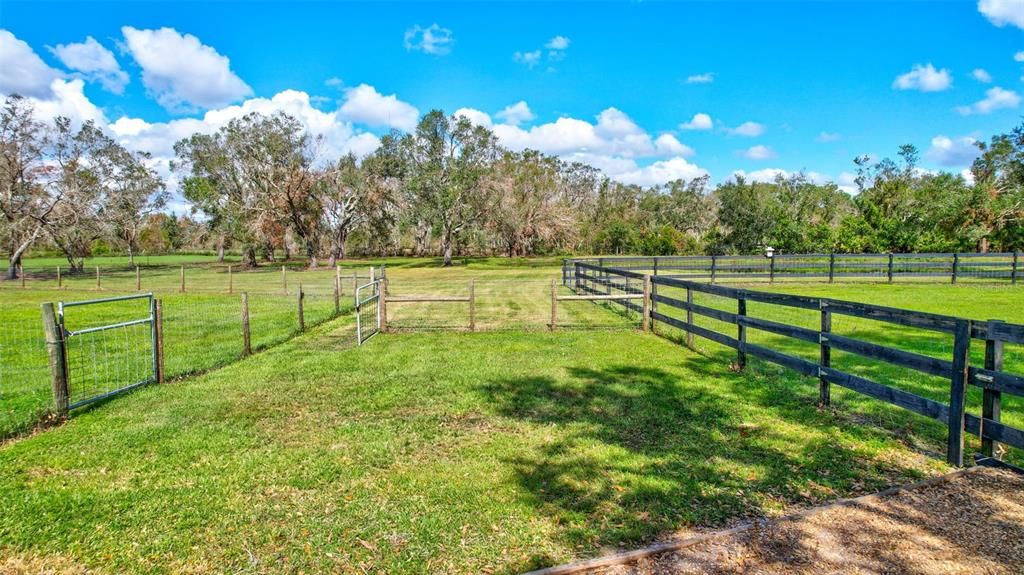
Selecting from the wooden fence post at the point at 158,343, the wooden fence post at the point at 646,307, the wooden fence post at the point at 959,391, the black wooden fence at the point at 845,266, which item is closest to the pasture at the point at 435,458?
the wooden fence post at the point at 959,391

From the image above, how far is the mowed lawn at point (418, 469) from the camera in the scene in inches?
131

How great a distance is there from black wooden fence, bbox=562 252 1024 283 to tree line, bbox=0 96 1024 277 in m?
11.5

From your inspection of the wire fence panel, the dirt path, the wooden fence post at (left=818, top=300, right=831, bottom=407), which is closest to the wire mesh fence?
the wire fence panel

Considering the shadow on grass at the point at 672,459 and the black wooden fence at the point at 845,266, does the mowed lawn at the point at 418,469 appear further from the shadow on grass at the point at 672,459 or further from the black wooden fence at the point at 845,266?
the black wooden fence at the point at 845,266

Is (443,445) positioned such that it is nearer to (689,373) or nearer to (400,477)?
(400,477)

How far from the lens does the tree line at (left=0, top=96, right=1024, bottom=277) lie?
33.1m

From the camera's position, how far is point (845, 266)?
23.6 meters

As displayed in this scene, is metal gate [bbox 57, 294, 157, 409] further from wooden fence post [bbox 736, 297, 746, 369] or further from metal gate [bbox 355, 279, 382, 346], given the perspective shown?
wooden fence post [bbox 736, 297, 746, 369]

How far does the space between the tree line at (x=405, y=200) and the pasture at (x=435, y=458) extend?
32.0 m

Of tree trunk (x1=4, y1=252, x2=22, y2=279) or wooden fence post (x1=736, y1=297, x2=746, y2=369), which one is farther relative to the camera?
tree trunk (x1=4, y1=252, x2=22, y2=279)

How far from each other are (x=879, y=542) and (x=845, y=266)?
24.0 meters

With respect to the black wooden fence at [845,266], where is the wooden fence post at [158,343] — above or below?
below

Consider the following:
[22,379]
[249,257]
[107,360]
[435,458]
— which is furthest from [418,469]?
[249,257]

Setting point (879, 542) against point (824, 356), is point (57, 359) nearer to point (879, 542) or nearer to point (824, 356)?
point (879, 542)
